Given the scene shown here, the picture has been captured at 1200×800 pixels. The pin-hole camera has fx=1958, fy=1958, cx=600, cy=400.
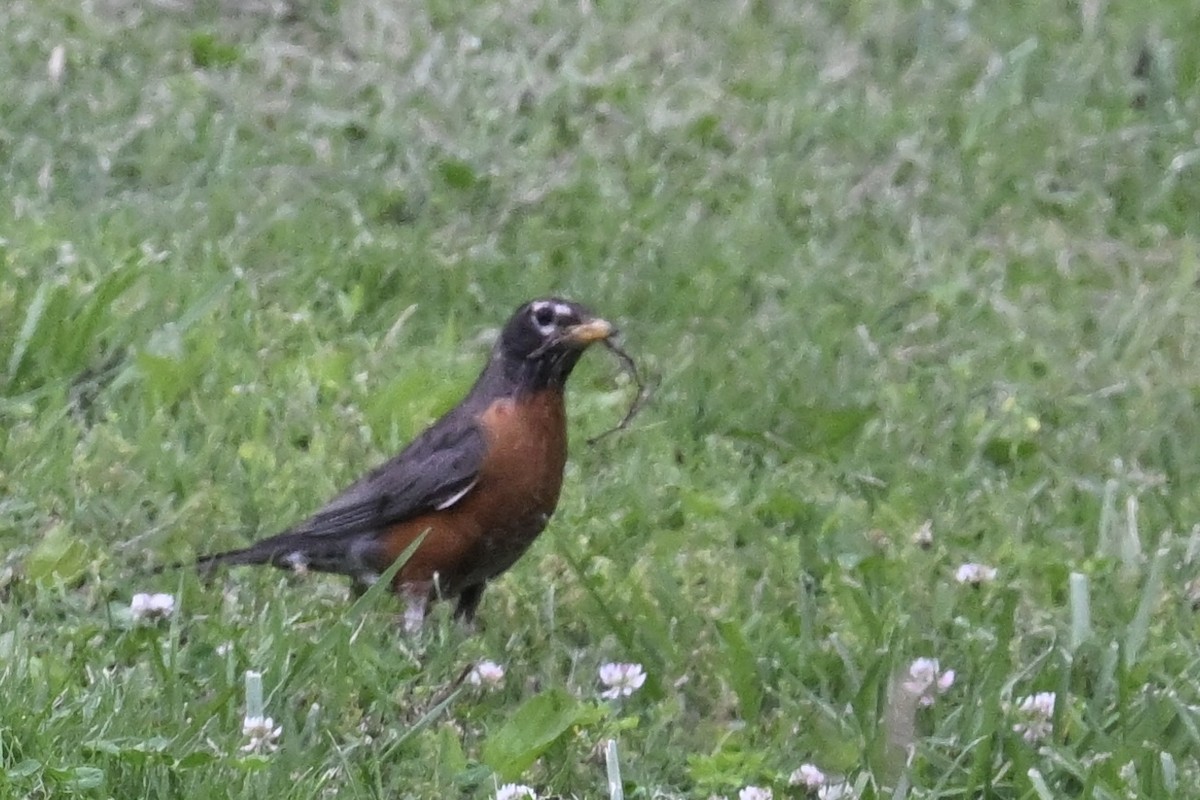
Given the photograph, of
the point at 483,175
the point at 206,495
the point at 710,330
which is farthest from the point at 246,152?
the point at 206,495

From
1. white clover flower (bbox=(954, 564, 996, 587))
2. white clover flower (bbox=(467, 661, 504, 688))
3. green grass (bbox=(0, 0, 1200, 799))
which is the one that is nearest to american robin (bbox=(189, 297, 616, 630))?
green grass (bbox=(0, 0, 1200, 799))

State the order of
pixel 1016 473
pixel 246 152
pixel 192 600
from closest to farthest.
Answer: pixel 192 600, pixel 1016 473, pixel 246 152

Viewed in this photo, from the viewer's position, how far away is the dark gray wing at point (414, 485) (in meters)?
4.13

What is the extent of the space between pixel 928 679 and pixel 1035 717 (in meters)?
0.21

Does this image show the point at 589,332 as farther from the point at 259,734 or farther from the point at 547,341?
the point at 259,734

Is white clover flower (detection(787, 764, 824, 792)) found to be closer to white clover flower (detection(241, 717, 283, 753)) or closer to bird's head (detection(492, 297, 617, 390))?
white clover flower (detection(241, 717, 283, 753))

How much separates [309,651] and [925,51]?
193 inches

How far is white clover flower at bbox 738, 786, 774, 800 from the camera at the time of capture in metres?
3.42

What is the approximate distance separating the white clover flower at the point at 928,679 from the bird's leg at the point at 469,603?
3.13 ft

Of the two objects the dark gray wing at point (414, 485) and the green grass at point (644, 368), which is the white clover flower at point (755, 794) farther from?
the dark gray wing at point (414, 485)

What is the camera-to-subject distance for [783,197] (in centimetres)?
677

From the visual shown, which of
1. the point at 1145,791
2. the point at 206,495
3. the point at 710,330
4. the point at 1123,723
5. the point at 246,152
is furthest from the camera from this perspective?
the point at 246,152

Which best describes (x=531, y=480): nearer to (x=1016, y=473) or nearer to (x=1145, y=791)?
(x=1145, y=791)

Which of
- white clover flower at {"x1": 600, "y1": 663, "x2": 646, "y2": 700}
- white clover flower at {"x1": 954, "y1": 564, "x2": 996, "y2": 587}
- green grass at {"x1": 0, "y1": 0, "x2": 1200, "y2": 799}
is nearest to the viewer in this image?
green grass at {"x1": 0, "y1": 0, "x2": 1200, "y2": 799}
